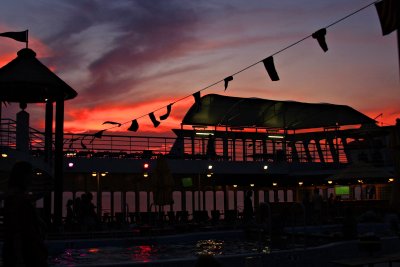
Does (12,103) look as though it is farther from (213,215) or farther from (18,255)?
(18,255)

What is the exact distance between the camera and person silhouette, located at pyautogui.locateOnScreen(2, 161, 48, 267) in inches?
174

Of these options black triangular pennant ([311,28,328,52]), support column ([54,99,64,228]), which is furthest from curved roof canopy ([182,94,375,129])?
black triangular pennant ([311,28,328,52])

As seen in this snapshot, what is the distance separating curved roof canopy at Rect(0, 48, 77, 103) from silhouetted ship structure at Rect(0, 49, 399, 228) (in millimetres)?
43

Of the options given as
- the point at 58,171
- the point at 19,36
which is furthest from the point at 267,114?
the point at 19,36

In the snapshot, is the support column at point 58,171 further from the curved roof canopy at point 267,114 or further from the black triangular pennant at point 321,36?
the curved roof canopy at point 267,114

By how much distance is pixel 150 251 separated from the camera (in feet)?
46.1

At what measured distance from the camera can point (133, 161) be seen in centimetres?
2464

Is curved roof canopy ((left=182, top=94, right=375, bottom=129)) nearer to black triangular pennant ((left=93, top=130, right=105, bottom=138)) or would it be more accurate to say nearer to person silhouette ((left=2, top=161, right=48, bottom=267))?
black triangular pennant ((left=93, top=130, right=105, bottom=138))

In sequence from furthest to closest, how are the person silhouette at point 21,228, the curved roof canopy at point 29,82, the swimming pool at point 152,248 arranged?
1. the curved roof canopy at point 29,82
2. the swimming pool at point 152,248
3. the person silhouette at point 21,228

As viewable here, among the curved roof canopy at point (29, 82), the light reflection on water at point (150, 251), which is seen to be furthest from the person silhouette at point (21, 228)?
the curved roof canopy at point (29, 82)

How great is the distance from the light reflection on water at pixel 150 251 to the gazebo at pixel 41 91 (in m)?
4.19

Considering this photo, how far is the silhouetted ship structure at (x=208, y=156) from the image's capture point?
60.7ft

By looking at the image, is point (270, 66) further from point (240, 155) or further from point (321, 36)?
point (240, 155)

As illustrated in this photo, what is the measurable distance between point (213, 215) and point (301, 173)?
828 cm
